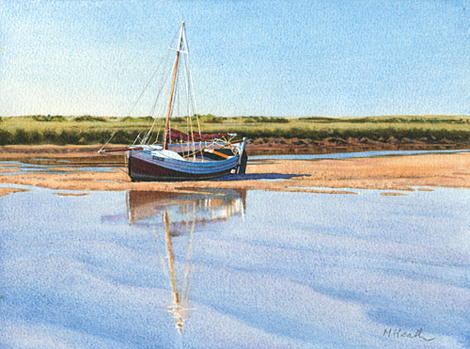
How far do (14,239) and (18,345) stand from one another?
342 centimetres

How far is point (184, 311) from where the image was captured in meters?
4.25

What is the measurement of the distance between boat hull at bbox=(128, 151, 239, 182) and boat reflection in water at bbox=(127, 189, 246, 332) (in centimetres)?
172

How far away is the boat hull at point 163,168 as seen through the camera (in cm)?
1426

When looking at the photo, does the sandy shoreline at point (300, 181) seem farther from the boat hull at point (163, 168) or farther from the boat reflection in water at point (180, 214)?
the boat reflection in water at point (180, 214)

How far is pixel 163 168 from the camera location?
1435 centimetres

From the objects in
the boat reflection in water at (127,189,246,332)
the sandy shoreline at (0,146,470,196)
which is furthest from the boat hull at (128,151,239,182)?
the boat reflection in water at (127,189,246,332)

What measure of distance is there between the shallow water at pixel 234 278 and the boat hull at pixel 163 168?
4.82 metres

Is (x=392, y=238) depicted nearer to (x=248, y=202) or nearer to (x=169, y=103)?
(x=248, y=202)

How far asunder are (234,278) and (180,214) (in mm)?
4098

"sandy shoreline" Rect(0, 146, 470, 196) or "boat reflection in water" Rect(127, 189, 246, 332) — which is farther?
"sandy shoreline" Rect(0, 146, 470, 196)

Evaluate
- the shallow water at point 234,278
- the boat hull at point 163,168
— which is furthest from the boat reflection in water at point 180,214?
the boat hull at point 163,168

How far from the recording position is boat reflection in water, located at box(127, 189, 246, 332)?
4867 mm
